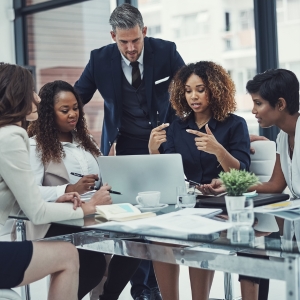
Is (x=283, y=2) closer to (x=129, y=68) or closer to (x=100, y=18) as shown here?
(x=129, y=68)

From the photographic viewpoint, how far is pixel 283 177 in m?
2.46

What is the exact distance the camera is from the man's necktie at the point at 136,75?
3.20 m

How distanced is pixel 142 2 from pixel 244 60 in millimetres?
1193

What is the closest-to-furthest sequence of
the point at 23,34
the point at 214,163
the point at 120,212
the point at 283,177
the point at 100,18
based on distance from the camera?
the point at 120,212
the point at 283,177
the point at 214,163
the point at 100,18
the point at 23,34

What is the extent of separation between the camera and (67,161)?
8.95 feet

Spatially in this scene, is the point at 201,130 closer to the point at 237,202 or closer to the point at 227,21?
the point at 237,202

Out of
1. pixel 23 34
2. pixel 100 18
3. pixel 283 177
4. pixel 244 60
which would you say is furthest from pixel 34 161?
pixel 23 34

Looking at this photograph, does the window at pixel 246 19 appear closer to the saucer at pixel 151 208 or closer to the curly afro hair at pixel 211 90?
the curly afro hair at pixel 211 90

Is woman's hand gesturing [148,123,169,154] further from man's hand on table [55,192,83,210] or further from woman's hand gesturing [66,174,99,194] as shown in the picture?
man's hand on table [55,192,83,210]

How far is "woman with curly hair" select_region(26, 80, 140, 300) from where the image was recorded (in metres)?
2.43

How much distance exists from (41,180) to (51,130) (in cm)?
28

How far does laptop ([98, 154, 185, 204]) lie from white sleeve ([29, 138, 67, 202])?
0.82 feet

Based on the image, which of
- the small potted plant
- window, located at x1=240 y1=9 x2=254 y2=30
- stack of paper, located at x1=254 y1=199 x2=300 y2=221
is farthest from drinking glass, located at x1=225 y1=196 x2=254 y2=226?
window, located at x1=240 y1=9 x2=254 y2=30

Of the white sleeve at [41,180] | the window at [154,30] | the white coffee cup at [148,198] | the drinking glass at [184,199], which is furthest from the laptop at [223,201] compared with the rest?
the window at [154,30]
